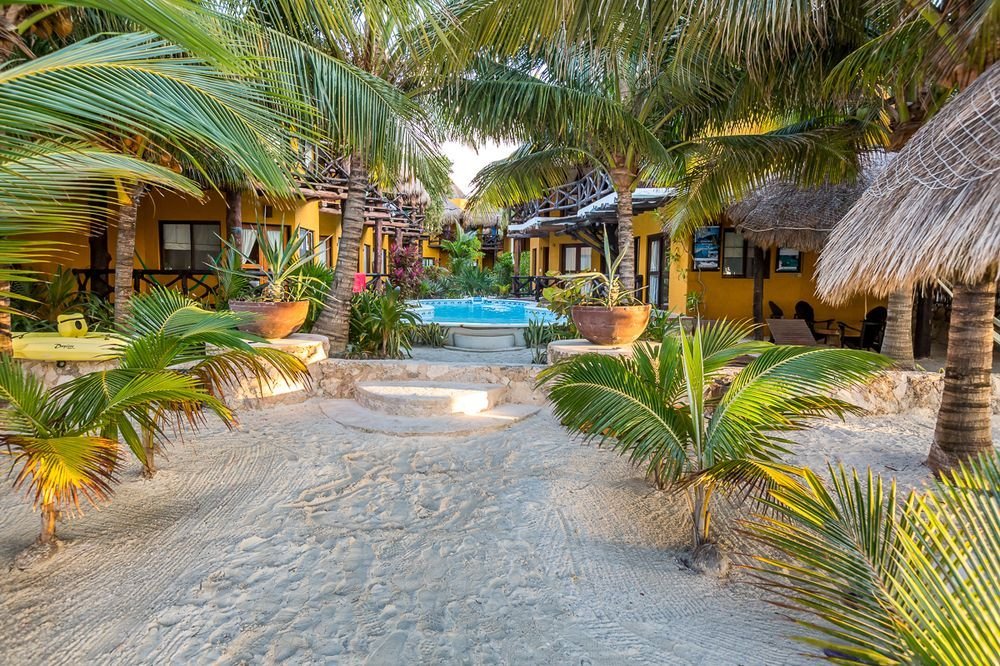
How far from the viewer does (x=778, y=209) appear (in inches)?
339

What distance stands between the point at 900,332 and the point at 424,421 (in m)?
5.71

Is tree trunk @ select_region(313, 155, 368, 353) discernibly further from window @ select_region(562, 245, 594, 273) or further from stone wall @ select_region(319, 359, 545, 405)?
window @ select_region(562, 245, 594, 273)

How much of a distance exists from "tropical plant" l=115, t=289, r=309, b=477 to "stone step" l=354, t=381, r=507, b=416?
169cm

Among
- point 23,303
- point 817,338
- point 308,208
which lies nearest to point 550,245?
point 308,208

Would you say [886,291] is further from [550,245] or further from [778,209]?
[550,245]

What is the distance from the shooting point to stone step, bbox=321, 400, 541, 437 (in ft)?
16.7

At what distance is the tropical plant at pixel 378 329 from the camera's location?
7.02 m

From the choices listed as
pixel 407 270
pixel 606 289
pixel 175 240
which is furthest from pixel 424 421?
pixel 407 270

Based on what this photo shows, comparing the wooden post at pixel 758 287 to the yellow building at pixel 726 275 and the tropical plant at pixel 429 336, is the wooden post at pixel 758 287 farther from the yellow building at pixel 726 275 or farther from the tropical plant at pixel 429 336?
the tropical plant at pixel 429 336

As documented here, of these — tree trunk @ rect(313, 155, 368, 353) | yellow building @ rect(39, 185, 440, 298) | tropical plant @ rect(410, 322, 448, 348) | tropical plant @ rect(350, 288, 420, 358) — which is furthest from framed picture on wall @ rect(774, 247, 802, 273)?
yellow building @ rect(39, 185, 440, 298)

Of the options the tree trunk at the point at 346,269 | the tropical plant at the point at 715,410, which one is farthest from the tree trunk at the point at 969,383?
the tree trunk at the point at 346,269

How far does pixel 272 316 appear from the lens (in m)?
5.91

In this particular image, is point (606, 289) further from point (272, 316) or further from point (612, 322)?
point (272, 316)

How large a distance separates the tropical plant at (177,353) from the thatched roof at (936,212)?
3.62 m
